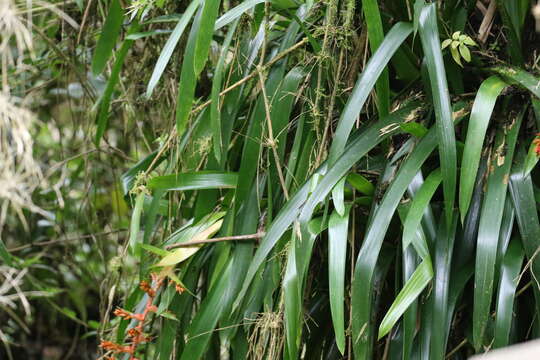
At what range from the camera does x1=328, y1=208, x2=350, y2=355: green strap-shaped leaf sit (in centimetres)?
103

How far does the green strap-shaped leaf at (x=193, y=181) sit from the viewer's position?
4.42 ft

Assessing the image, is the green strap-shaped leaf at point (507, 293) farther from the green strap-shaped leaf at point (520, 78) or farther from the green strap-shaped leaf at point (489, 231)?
the green strap-shaped leaf at point (520, 78)

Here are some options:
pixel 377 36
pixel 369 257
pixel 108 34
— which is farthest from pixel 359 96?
pixel 108 34

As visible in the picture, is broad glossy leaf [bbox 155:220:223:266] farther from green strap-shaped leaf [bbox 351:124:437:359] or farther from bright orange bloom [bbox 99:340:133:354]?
green strap-shaped leaf [bbox 351:124:437:359]

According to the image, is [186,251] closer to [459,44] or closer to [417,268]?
[417,268]

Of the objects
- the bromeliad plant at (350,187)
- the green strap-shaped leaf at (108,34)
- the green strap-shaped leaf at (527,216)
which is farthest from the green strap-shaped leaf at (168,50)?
the green strap-shaped leaf at (527,216)

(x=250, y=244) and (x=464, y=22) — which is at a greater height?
(x=464, y=22)

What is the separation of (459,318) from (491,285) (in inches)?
7.7

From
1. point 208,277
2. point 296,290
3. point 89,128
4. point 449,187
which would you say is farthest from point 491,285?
point 89,128

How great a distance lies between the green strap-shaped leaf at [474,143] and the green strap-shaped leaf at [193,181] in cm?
46

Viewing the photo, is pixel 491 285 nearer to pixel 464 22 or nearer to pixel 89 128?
pixel 464 22

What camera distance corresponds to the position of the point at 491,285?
1061mm

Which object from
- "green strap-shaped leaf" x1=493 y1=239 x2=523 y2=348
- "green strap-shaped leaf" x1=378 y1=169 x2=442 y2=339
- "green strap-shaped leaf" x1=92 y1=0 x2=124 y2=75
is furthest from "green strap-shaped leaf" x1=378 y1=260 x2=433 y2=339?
"green strap-shaped leaf" x1=92 y1=0 x2=124 y2=75

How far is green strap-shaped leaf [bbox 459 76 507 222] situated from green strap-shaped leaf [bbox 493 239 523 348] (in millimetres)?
114
